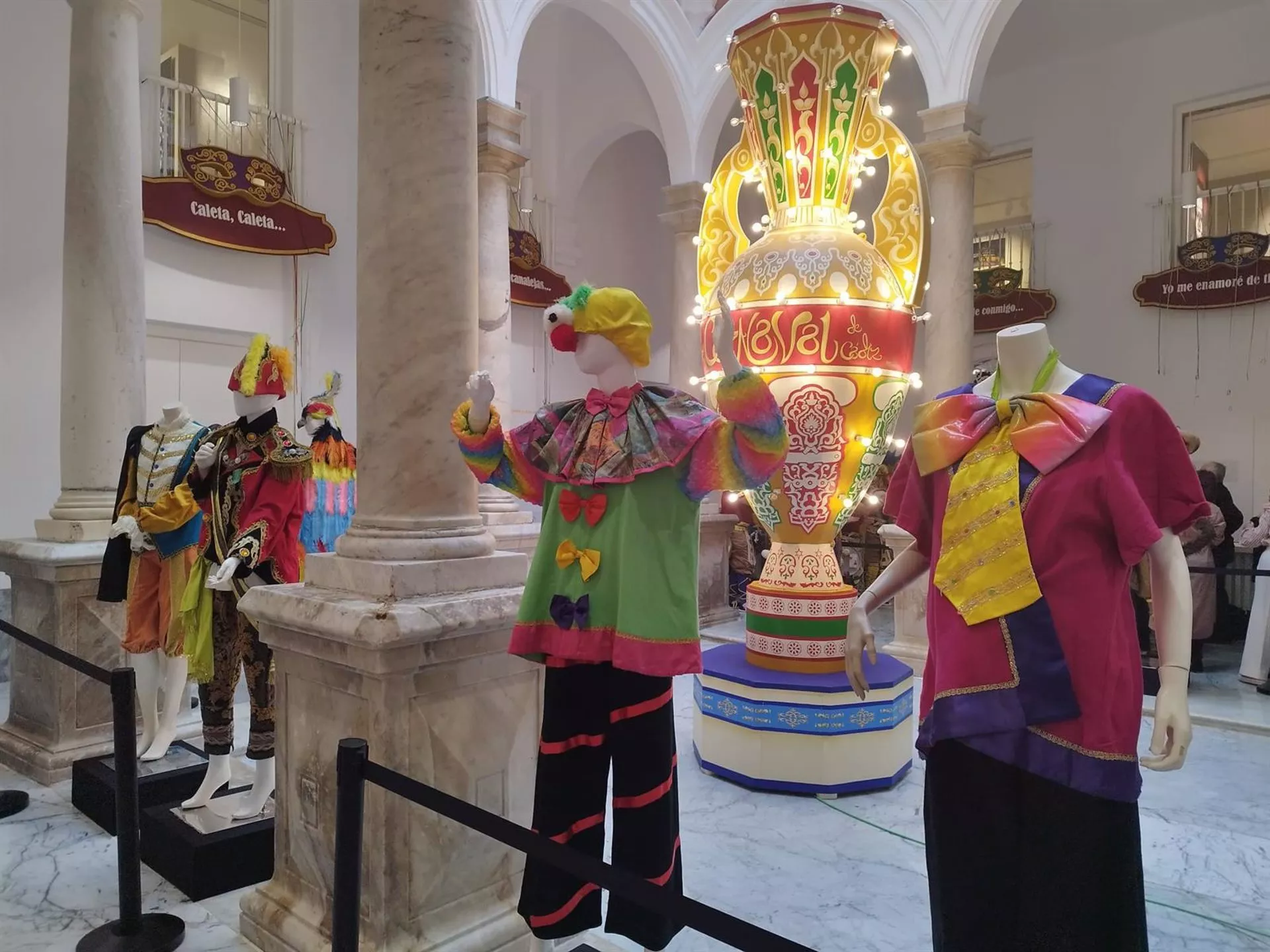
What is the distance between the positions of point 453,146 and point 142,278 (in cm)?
299

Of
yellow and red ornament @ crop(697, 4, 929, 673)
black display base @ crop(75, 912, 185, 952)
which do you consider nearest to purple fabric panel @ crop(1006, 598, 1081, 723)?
yellow and red ornament @ crop(697, 4, 929, 673)

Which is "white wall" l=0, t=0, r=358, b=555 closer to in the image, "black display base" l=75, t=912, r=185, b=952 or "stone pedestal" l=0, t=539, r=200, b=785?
"stone pedestal" l=0, t=539, r=200, b=785

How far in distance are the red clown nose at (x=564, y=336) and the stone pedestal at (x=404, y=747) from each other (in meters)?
0.73

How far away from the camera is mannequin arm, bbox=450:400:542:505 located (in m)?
2.23

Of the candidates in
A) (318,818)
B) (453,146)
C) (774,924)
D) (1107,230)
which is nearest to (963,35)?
(1107,230)

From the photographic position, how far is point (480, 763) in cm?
251

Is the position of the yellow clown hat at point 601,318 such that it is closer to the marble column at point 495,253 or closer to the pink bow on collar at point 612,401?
the pink bow on collar at point 612,401

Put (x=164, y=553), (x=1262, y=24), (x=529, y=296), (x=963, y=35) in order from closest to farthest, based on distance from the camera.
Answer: (x=164, y=553)
(x=963, y=35)
(x=1262, y=24)
(x=529, y=296)

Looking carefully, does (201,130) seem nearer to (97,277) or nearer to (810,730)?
(97,277)

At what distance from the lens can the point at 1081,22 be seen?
9562mm

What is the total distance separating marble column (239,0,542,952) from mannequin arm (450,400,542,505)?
318mm

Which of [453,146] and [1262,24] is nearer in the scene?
[453,146]

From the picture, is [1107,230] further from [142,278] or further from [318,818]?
[318,818]

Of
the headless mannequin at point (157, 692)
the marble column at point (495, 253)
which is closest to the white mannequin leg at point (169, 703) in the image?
the headless mannequin at point (157, 692)
